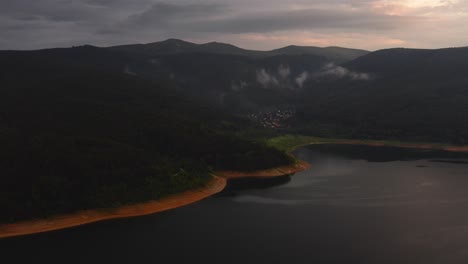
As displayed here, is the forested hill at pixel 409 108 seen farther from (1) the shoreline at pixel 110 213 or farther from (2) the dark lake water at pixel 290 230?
(1) the shoreline at pixel 110 213

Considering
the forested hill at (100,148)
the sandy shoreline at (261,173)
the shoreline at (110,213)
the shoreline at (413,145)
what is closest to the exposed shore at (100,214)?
the shoreline at (110,213)

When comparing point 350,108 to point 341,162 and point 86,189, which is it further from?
point 86,189

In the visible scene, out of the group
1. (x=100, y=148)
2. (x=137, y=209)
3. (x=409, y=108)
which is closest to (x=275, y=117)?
(x=409, y=108)

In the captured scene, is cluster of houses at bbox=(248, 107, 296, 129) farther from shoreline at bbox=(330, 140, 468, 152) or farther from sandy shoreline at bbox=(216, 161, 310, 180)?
sandy shoreline at bbox=(216, 161, 310, 180)

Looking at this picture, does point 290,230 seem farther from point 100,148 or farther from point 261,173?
point 100,148

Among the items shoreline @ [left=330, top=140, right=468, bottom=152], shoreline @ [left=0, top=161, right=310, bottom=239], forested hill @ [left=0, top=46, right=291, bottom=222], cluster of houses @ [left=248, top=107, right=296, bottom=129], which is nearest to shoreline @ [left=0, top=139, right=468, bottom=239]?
shoreline @ [left=0, top=161, right=310, bottom=239]
